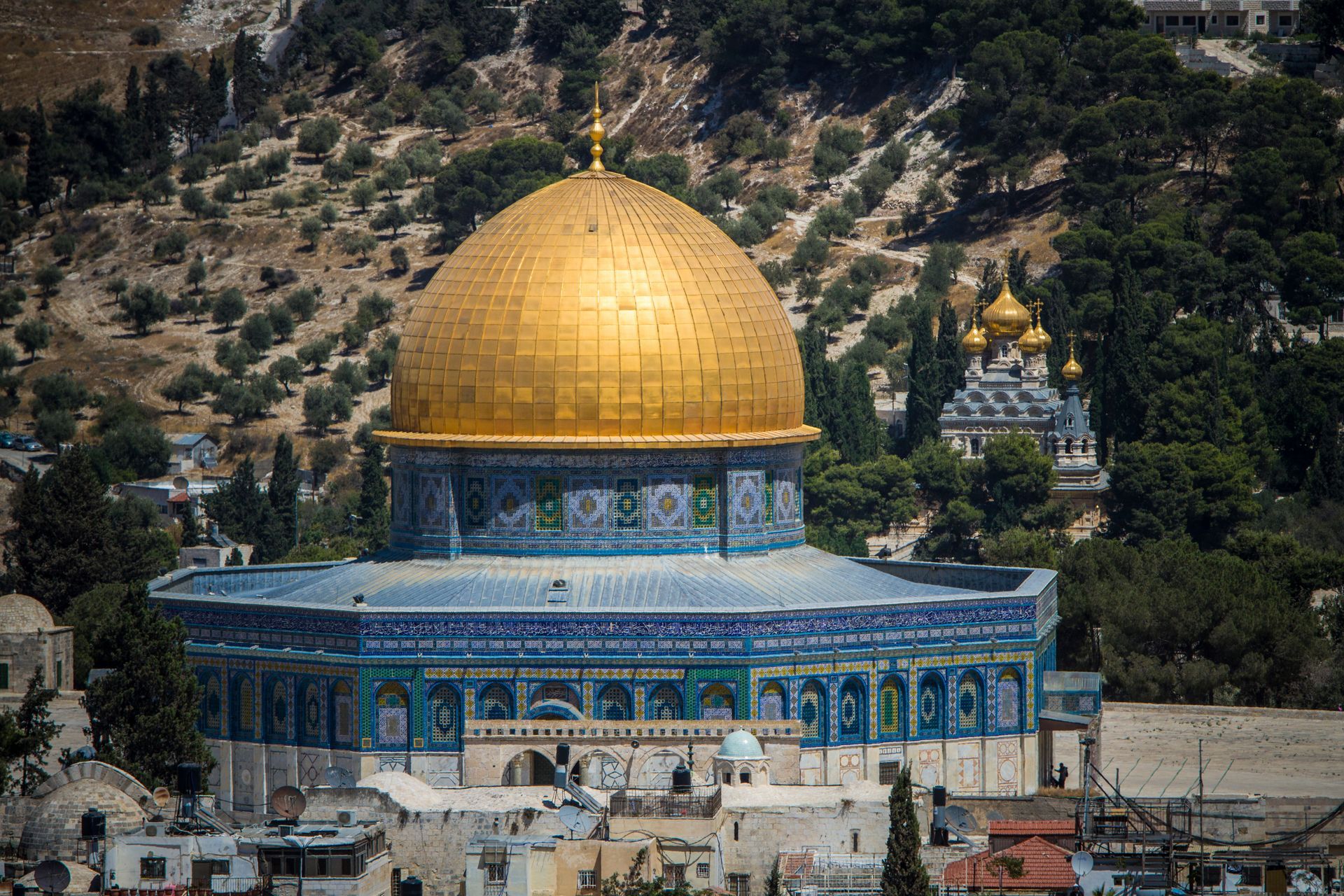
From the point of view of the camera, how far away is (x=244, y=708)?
45.3 metres

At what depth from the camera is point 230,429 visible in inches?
3991

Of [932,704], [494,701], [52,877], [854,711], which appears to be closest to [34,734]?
[494,701]

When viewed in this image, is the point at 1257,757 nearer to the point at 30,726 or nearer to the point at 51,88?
the point at 30,726

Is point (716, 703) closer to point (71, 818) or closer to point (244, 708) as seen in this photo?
point (244, 708)

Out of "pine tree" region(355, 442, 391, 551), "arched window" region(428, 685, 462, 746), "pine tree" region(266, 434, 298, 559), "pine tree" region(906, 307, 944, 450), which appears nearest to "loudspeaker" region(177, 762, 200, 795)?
"arched window" region(428, 685, 462, 746)

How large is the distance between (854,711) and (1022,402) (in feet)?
162

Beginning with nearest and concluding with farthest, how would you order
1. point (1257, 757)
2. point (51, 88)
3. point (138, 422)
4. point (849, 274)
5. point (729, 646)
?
point (729, 646) < point (1257, 757) < point (138, 422) < point (849, 274) < point (51, 88)

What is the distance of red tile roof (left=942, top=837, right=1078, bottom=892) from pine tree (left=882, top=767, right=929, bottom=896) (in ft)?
2.93

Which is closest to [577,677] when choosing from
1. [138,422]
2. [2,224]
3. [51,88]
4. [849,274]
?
[138,422]

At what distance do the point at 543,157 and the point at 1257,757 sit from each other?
212ft

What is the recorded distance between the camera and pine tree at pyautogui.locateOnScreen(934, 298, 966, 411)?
302ft

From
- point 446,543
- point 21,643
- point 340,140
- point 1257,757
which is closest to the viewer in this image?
point 446,543

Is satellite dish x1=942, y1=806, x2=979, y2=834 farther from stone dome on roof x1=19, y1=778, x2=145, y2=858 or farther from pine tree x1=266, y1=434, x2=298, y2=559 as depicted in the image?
pine tree x1=266, y1=434, x2=298, y2=559

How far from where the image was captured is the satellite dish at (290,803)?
126 ft
